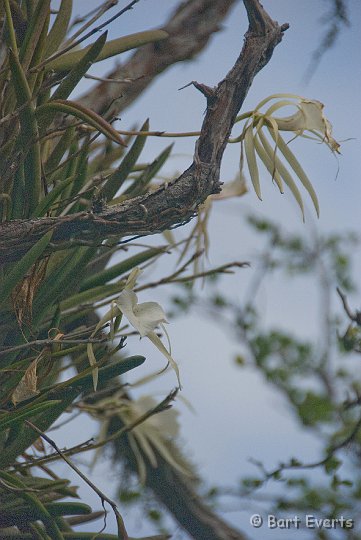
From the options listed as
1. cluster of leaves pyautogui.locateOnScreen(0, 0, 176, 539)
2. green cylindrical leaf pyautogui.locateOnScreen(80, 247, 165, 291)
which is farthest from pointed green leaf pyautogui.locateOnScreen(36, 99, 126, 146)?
green cylindrical leaf pyautogui.locateOnScreen(80, 247, 165, 291)

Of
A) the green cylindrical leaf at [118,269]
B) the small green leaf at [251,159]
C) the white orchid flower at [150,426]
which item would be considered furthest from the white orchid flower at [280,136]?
the white orchid flower at [150,426]

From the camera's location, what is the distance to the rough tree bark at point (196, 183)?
18.8 inches

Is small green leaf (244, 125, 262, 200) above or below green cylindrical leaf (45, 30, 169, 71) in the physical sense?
below

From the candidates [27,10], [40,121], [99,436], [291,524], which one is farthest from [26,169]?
[291,524]

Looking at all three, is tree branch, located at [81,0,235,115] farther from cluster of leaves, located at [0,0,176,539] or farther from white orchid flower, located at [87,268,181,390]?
white orchid flower, located at [87,268,181,390]

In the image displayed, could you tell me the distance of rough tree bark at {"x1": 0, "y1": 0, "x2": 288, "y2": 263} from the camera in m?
0.48

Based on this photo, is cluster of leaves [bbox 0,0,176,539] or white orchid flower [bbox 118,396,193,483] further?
white orchid flower [bbox 118,396,193,483]

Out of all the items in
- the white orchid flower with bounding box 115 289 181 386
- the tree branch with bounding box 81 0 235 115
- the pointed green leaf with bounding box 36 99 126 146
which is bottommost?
the white orchid flower with bounding box 115 289 181 386

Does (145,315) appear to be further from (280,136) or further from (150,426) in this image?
(150,426)

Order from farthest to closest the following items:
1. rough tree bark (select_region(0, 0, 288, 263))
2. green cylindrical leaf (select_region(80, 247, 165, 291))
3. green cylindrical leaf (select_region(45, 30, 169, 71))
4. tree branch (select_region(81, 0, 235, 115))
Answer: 1. tree branch (select_region(81, 0, 235, 115))
2. green cylindrical leaf (select_region(80, 247, 165, 291))
3. green cylindrical leaf (select_region(45, 30, 169, 71))
4. rough tree bark (select_region(0, 0, 288, 263))

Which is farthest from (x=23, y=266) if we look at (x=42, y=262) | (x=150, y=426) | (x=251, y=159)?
(x=150, y=426)

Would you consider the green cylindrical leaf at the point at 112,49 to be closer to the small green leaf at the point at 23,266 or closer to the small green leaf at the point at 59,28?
the small green leaf at the point at 59,28

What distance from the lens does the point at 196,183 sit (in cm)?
48

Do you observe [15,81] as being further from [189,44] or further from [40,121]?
[189,44]
